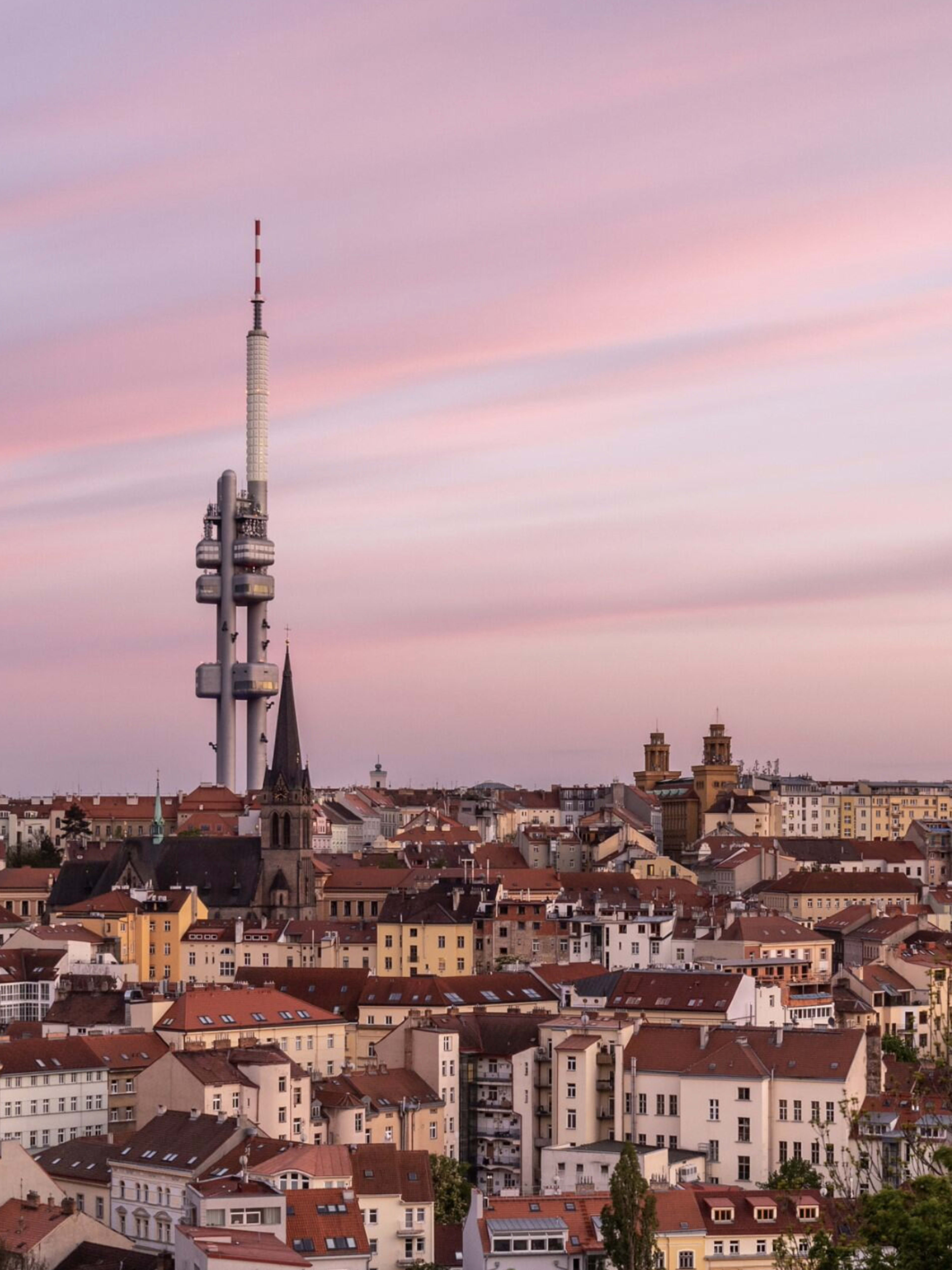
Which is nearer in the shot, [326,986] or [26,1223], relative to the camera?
[26,1223]

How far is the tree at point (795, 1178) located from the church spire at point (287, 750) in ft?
208

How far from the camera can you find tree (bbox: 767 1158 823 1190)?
228 ft

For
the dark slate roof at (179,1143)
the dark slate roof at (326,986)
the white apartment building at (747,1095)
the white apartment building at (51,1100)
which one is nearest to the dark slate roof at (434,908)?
the dark slate roof at (326,986)

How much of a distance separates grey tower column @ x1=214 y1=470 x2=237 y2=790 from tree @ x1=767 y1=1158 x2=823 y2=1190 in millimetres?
115097

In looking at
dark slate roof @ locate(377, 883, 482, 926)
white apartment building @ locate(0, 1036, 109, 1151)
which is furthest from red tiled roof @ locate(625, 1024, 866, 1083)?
dark slate roof @ locate(377, 883, 482, 926)

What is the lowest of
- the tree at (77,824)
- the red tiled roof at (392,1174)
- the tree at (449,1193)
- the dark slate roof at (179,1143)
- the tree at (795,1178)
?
the tree at (449,1193)

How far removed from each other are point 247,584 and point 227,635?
4.28 metres

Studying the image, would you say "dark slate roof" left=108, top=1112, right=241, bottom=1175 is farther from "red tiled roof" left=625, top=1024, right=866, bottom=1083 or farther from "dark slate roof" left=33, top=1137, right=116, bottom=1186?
"red tiled roof" left=625, top=1024, right=866, bottom=1083

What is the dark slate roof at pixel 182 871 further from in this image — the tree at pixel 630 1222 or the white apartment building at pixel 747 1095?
the tree at pixel 630 1222

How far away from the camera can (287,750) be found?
13688 centimetres

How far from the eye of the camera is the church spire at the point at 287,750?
445ft

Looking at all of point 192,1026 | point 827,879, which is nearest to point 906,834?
point 827,879

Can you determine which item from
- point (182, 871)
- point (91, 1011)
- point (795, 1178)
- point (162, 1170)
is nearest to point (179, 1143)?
point (162, 1170)

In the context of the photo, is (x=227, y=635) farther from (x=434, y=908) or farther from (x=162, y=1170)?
(x=162, y=1170)
